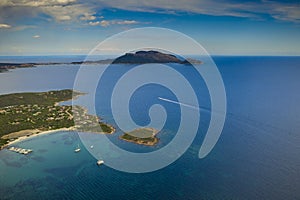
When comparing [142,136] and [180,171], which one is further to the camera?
[142,136]

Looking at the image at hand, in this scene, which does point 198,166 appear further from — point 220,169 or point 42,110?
point 42,110

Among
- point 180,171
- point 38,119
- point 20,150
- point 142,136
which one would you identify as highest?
point 180,171

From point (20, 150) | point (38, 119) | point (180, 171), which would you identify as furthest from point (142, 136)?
point (38, 119)

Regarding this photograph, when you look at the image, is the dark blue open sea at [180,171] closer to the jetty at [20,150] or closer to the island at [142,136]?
the jetty at [20,150]

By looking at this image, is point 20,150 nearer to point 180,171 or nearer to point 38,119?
point 38,119

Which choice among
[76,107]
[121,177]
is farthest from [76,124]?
[121,177]

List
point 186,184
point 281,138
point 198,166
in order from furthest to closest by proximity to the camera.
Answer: point 281,138 < point 198,166 < point 186,184

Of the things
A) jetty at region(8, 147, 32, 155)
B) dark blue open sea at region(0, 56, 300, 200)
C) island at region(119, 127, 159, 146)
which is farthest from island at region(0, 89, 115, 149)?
island at region(119, 127, 159, 146)
